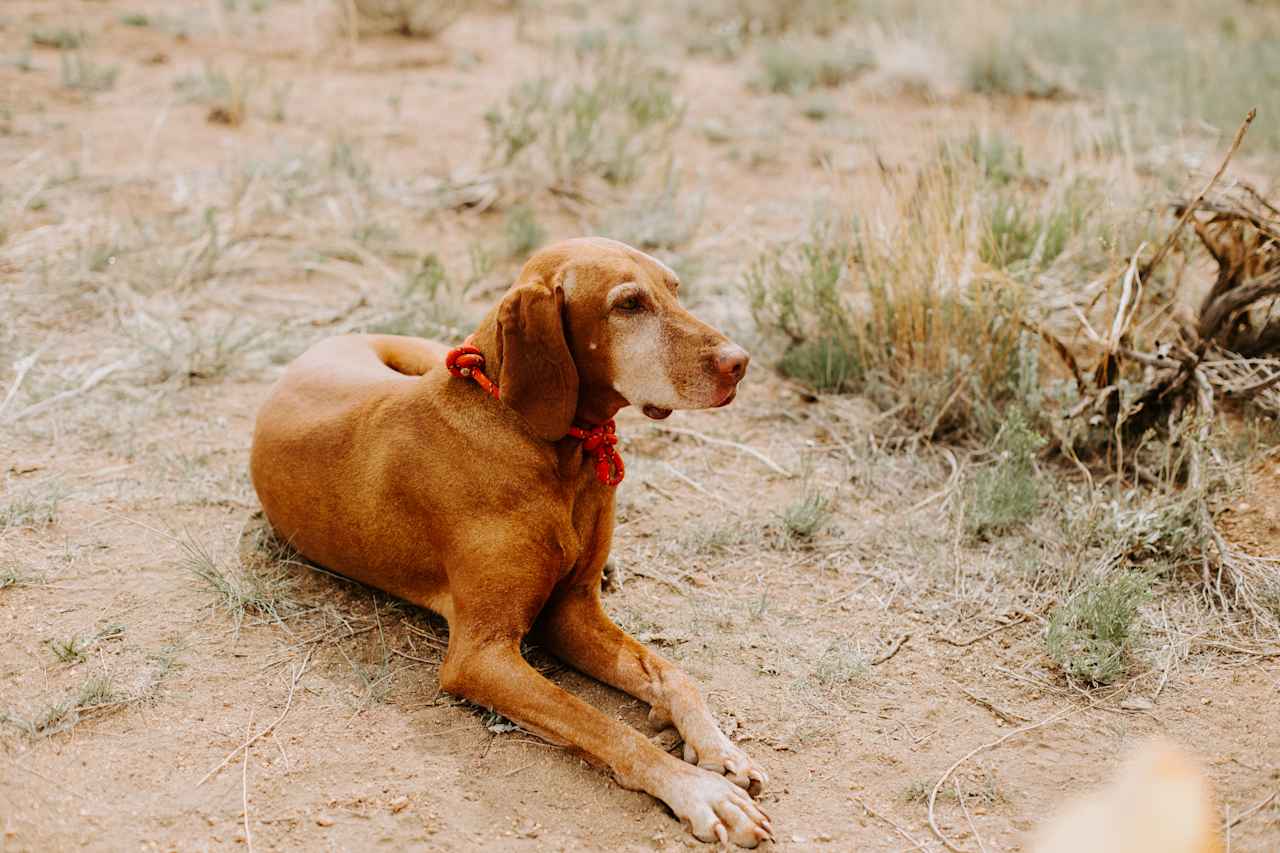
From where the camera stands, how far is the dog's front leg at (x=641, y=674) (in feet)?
9.75

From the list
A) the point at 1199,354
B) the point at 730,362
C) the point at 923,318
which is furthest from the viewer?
the point at 923,318

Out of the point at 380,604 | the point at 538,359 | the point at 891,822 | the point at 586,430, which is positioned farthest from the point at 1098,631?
the point at 380,604

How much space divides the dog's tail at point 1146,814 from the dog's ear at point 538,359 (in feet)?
5.32

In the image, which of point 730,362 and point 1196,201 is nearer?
point 730,362

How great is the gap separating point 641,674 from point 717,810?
55cm

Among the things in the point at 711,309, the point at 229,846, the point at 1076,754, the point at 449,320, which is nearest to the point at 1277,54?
the point at 711,309

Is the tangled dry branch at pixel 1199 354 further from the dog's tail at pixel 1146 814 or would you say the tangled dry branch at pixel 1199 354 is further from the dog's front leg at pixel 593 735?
the dog's front leg at pixel 593 735

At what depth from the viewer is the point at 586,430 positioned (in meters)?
3.28

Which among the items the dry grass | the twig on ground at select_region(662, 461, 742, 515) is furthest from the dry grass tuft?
the twig on ground at select_region(662, 461, 742, 515)

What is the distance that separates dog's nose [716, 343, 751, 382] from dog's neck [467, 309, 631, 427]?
11.5 inches

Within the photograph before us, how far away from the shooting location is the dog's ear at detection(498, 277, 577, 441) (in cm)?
305

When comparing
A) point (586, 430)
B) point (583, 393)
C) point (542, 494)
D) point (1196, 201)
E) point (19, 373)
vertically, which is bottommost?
point (19, 373)

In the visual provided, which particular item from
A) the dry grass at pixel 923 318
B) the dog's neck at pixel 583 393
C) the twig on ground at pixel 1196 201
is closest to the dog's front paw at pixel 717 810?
the dog's neck at pixel 583 393

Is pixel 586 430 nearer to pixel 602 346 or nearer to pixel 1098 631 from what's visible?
pixel 602 346
